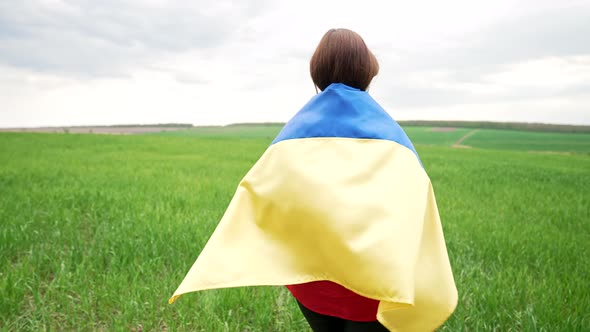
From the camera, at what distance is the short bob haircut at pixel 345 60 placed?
1.78m

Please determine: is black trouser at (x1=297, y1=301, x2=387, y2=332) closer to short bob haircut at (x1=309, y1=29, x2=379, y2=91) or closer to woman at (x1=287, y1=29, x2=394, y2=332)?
woman at (x1=287, y1=29, x2=394, y2=332)

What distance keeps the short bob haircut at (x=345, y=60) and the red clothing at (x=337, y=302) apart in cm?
99

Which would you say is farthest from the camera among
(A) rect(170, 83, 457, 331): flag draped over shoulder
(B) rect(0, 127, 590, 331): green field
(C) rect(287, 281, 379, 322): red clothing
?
(B) rect(0, 127, 590, 331): green field

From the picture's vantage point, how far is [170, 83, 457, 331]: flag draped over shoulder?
152 centimetres

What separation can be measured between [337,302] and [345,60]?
1148 mm

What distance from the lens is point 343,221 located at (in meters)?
1.56

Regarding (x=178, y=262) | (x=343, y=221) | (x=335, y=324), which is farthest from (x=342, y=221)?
(x=178, y=262)

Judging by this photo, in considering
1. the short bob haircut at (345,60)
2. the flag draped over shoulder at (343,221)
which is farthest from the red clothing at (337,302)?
the short bob haircut at (345,60)

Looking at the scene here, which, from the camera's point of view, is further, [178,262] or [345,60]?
[178,262]

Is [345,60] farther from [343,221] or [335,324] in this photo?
[335,324]

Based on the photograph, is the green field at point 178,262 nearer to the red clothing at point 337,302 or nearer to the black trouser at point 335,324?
the black trouser at point 335,324

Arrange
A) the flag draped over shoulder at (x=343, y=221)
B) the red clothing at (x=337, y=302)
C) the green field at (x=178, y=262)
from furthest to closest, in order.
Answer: the green field at (x=178, y=262) → the red clothing at (x=337, y=302) → the flag draped over shoulder at (x=343, y=221)

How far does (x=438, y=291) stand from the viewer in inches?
63.5

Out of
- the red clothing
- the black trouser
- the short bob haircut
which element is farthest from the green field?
the short bob haircut
